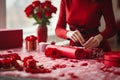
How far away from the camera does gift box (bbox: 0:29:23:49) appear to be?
74.5 inches

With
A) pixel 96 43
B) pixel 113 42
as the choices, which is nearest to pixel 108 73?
pixel 96 43

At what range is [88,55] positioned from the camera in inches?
64.3

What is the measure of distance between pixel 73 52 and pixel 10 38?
540 mm

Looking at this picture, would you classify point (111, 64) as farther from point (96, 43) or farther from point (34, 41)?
point (34, 41)

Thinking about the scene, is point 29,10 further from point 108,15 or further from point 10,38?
point 108,15

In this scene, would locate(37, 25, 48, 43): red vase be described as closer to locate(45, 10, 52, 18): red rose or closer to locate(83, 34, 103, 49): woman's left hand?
locate(45, 10, 52, 18): red rose

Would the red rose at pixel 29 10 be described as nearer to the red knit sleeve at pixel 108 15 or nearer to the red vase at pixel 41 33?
the red vase at pixel 41 33

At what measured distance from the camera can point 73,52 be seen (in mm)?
1602

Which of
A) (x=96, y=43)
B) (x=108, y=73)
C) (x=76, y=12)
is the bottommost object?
(x=108, y=73)

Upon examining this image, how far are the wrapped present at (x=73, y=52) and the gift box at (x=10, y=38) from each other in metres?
0.35

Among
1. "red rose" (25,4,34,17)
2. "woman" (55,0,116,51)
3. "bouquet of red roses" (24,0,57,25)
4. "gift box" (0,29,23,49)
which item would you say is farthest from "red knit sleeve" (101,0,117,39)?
"gift box" (0,29,23,49)

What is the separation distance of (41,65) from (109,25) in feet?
2.64

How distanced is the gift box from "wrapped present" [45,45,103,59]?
1.16 ft

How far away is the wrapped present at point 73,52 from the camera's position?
1.61 meters
